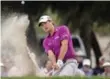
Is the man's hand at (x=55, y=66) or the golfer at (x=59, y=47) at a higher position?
the golfer at (x=59, y=47)

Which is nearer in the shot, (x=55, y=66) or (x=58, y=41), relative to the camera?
(x=55, y=66)

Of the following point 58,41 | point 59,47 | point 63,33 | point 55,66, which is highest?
point 63,33

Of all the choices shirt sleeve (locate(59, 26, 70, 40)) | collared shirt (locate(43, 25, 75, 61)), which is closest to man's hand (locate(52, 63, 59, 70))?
collared shirt (locate(43, 25, 75, 61))

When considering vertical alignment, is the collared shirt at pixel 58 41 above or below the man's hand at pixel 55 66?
above

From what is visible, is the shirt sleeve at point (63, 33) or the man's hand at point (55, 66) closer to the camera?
the man's hand at point (55, 66)

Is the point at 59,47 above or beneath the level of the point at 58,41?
beneath

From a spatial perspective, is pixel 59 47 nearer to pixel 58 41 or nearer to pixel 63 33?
pixel 58 41

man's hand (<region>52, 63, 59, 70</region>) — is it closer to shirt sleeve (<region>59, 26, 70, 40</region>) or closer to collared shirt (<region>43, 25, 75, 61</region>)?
collared shirt (<region>43, 25, 75, 61</region>)

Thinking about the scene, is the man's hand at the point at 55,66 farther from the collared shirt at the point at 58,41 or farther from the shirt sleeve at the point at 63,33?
the shirt sleeve at the point at 63,33

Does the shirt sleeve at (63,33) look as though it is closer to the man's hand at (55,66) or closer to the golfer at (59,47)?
the golfer at (59,47)

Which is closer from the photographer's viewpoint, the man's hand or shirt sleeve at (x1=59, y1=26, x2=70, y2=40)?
the man's hand

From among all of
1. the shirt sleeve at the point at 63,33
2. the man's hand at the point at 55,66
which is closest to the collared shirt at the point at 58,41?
the shirt sleeve at the point at 63,33

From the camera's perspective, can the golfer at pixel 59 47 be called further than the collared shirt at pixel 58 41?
No

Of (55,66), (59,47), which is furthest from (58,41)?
(55,66)
